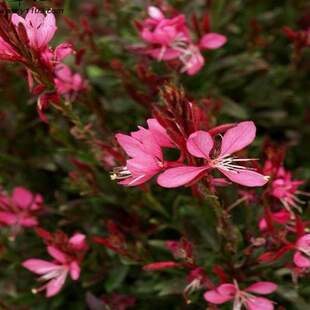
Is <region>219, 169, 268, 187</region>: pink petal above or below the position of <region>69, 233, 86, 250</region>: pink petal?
above

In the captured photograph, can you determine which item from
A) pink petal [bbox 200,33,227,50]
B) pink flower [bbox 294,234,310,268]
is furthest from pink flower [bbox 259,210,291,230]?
pink petal [bbox 200,33,227,50]

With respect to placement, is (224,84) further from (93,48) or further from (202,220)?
(202,220)

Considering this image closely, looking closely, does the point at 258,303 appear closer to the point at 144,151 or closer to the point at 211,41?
the point at 144,151

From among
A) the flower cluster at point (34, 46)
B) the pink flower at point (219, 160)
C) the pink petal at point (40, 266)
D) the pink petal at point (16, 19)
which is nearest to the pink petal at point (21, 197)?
the pink petal at point (40, 266)

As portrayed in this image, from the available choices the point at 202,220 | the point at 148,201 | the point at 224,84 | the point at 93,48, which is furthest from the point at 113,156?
the point at 224,84

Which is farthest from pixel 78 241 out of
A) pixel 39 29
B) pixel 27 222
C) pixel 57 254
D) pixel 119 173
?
pixel 39 29

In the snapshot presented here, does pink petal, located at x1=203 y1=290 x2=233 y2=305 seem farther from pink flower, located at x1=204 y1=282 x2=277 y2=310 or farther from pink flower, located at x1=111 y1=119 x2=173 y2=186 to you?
pink flower, located at x1=111 y1=119 x2=173 y2=186

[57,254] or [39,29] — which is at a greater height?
[39,29]
